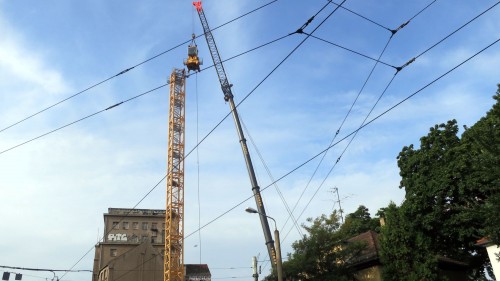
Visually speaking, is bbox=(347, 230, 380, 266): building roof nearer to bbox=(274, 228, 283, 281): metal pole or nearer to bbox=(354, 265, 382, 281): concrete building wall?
bbox=(354, 265, 382, 281): concrete building wall

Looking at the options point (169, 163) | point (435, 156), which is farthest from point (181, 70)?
point (435, 156)

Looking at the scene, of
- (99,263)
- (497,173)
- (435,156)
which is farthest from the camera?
(99,263)

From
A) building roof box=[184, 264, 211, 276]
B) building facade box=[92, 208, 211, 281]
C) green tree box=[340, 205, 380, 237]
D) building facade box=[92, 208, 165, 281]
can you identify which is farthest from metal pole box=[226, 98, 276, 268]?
building facade box=[92, 208, 165, 281]

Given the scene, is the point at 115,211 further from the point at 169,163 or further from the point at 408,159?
the point at 408,159

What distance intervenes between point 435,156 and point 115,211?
229 feet

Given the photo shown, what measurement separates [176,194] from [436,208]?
129ft

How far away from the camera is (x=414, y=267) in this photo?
84.8ft

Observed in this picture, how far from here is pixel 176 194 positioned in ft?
209

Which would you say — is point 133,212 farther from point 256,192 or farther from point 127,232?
point 256,192

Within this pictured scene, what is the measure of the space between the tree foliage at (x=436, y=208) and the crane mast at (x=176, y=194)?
1342 inches

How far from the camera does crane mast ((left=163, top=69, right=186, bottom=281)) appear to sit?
61.8 m


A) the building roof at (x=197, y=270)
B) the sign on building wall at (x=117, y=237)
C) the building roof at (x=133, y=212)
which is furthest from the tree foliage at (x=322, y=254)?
the building roof at (x=133, y=212)

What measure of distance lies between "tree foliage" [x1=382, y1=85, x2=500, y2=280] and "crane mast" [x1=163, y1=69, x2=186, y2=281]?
112 feet

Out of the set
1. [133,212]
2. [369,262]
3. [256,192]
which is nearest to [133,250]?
[133,212]
